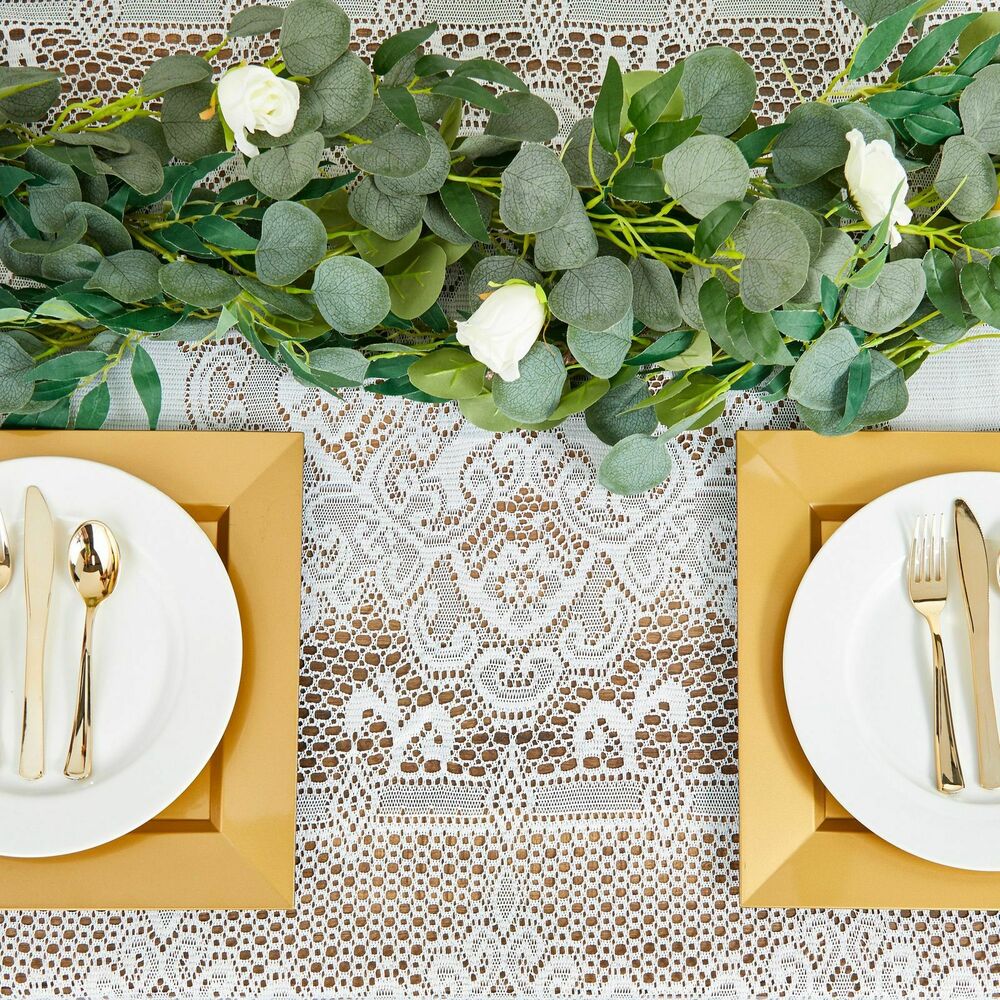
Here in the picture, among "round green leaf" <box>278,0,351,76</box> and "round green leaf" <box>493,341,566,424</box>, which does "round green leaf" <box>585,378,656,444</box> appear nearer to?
"round green leaf" <box>493,341,566,424</box>

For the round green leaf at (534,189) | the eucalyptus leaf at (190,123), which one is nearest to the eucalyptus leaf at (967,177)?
the round green leaf at (534,189)

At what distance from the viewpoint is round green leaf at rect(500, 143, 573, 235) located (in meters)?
0.47

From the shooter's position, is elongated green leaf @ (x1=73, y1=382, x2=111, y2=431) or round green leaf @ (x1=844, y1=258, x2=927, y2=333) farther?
elongated green leaf @ (x1=73, y1=382, x2=111, y2=431)

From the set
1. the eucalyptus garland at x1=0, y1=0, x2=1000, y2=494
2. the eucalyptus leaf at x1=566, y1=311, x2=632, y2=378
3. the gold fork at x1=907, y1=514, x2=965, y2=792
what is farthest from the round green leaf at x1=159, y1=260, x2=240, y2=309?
the gold fork at x1=907, y1=514, x2=965, y2=792

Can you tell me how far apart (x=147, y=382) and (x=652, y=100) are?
1.29ft

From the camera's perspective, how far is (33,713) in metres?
0.58

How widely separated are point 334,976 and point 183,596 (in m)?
0.30

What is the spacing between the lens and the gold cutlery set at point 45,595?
581 millimetres

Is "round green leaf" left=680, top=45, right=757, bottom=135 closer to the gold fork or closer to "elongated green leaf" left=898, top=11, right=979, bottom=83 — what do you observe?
"elongated green leaf" left=898, top=11, right=979, bottom=83

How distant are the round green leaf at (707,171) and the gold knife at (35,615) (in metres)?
0.47

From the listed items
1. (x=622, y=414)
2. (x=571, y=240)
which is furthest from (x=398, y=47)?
(x=622, y=414)

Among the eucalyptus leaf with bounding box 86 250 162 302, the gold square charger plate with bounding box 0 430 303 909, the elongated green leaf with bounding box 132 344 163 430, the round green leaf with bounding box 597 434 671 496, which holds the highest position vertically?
the eucalyptus leaf with bounding box 86 250 162 302

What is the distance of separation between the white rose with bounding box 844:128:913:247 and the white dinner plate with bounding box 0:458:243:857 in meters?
0.47

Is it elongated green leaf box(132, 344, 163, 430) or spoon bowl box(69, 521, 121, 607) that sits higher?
elongated green leaf box(132, 344, 163, 430)
